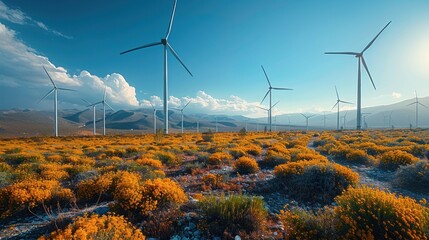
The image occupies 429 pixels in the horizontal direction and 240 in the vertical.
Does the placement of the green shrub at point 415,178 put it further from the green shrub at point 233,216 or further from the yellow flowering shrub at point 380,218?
the green shrub at point 233,216

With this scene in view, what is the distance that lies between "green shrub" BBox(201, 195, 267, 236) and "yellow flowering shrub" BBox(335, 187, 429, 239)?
2.14 m

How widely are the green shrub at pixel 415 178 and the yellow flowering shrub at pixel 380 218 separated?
679cm

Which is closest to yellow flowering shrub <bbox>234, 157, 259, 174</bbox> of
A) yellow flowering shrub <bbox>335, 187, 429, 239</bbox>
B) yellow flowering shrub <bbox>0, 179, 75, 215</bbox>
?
yellow flowering shrub <bbox>335, 187, 429, 239</bbox>

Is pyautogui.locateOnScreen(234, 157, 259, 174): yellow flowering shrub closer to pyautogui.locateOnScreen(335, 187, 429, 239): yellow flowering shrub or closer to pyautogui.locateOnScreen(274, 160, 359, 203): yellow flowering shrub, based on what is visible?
pyautogui.locateOnScreen(274, 160, 359, 203): yellow flowering shrub

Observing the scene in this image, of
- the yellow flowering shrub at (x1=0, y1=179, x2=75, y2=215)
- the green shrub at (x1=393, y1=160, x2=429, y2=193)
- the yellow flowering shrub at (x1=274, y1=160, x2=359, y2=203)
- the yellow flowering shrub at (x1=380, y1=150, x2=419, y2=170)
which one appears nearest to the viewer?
the yellow flowering shrub at (x1=0, y1=179, x2=75, y2=215)

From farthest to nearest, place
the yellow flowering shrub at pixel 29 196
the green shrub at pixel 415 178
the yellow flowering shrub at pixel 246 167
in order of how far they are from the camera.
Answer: the yellow flowering shrub at pixel 246 167, the green shrub at pixel 415 178, the yellow flowering shrub at pixel 29 196

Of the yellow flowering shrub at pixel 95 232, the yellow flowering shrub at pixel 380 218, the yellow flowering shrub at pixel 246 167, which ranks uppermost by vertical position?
the yellow flowering shrub at pixel 380 218

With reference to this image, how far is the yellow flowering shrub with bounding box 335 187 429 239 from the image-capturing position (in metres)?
4.38

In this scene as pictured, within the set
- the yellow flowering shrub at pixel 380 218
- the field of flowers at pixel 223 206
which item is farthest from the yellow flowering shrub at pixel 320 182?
the yellow flowering shrub at pixel 380 218

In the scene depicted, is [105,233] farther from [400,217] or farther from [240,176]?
[240,176]

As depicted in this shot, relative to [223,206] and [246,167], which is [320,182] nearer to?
[246,167]

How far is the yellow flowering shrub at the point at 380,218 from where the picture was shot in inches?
173

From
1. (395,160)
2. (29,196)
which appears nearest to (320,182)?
(395,160)

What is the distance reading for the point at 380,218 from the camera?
15.6 ft
